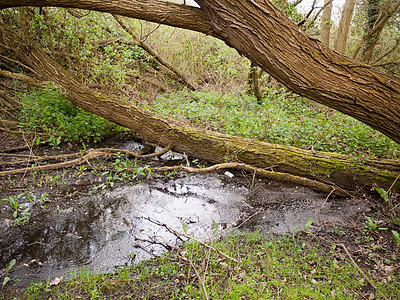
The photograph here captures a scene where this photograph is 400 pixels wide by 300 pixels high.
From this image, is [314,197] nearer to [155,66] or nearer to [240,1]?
[240,1]

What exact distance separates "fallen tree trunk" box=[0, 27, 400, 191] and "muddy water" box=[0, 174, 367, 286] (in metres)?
0.39

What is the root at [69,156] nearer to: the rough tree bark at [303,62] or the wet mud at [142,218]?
the wet mud at [142,218]

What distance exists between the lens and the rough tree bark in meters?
2.77

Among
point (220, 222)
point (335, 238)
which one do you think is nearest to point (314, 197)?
point (335, 238)

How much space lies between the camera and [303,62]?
280cm

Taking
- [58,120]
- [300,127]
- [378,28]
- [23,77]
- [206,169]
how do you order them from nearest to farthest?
1. [206,169]
2. [300,127]
3. [58,120]
4. [23,77]
5. [378,28]

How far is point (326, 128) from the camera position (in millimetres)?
5203

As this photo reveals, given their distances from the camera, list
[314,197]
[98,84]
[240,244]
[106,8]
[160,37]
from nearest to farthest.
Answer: [240,244] < [106,8] < [314,197] < [98,84] < [160,37]

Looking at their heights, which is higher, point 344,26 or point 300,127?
point 344,26

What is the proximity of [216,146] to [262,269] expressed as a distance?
8.56ft

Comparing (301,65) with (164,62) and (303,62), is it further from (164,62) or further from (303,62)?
(164,62)

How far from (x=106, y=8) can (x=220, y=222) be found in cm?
317

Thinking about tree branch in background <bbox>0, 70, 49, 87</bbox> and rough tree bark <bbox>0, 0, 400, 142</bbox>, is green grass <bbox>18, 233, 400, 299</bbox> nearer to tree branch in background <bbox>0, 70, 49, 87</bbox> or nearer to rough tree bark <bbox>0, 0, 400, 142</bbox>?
rough tree bark <bbox>0, 0, 400, 142</bbox>

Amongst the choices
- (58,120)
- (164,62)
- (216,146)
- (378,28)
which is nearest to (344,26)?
(378,28)
